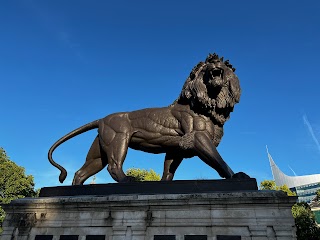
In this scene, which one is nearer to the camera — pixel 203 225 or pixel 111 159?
pixel 203 225

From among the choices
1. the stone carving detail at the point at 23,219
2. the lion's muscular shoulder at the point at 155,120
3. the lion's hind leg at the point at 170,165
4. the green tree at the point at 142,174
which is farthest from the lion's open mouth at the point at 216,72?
the green tree at the point at 142,174

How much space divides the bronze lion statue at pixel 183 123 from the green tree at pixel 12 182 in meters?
22.7

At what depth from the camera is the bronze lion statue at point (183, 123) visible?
7.89 m

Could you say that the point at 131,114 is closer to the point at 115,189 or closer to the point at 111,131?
the point at 111,131

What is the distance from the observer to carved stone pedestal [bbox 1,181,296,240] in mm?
5914

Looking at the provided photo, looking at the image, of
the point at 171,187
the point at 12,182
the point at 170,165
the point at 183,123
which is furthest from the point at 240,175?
the point at 12,182

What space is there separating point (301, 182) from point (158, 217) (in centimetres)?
10071

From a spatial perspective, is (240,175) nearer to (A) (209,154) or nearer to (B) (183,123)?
(A) (209,154)

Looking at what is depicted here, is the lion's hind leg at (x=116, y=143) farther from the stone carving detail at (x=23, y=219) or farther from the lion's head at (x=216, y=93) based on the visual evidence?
the stone carving detail at (x=23, y=219)

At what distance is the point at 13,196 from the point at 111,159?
2450cm

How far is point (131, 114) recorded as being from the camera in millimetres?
8773

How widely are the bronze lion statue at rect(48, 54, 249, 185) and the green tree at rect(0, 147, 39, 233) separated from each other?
893 inches

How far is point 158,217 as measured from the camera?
634 cm

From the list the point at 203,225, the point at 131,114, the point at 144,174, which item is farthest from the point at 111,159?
the point at 144,174
